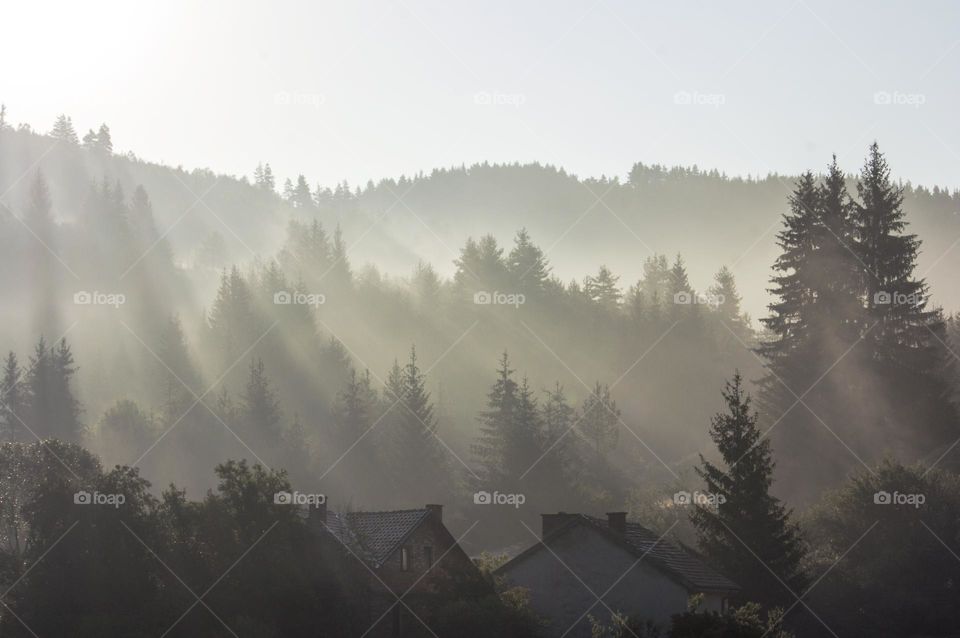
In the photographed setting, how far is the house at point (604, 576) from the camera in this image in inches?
1603

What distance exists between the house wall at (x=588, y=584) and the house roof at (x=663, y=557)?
243 millimetres

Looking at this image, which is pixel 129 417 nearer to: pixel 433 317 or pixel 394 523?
pixel 433 317

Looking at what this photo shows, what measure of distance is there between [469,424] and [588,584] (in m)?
55.2

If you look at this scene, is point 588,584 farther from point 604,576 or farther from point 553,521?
point 553,521

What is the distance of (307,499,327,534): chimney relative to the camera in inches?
1491

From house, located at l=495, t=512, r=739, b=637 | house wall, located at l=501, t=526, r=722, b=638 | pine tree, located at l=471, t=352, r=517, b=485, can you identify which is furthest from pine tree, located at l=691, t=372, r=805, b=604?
pine tree, located at l=471, t=352, r=517, b=485

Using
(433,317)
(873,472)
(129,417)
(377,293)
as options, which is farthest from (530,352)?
(873,472)

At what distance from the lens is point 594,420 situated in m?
85.5

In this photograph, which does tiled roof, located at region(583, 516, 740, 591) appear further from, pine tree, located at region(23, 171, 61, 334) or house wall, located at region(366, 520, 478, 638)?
pine tree, located at region(23, 171, 61, 334)

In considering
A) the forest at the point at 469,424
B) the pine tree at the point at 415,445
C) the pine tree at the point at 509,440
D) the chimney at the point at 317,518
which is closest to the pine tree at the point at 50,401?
the forest at the point at 469,424

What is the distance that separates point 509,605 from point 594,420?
4689 cm

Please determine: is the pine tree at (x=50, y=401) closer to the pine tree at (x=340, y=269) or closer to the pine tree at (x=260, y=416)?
the pine tree at (x=260, y=416)

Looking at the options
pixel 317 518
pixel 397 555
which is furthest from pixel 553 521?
pixel 317 518

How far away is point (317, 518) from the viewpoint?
40562mm
